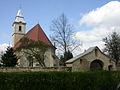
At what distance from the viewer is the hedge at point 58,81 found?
1189 cm

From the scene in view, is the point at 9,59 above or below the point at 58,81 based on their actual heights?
above

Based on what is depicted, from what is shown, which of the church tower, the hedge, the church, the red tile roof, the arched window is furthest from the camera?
the church tower

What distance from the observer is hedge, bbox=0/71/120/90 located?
11.9m

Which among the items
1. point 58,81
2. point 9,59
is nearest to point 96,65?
point 9,59

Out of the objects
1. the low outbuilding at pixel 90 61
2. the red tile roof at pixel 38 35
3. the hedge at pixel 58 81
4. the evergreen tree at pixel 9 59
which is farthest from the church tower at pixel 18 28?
the hedge at pixel 58 81

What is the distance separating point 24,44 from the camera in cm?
3275

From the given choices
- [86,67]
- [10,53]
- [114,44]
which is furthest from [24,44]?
[114,44]

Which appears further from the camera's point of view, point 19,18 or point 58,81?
point 19,18

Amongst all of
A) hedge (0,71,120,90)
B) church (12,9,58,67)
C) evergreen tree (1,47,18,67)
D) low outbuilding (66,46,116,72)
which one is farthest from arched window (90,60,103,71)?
hedge (0,71,120,90)

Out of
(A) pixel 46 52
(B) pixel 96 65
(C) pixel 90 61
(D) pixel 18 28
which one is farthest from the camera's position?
(D) pixel 18 28

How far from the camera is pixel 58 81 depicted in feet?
43.7

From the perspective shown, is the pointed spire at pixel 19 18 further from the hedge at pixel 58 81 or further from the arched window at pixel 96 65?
the hedge at pixel 58 81

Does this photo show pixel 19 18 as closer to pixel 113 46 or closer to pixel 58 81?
pixel 113 46

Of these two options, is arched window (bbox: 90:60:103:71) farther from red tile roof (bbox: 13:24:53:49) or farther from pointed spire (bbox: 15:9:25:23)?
pointed spire (bbox: 15:9:25:23)
